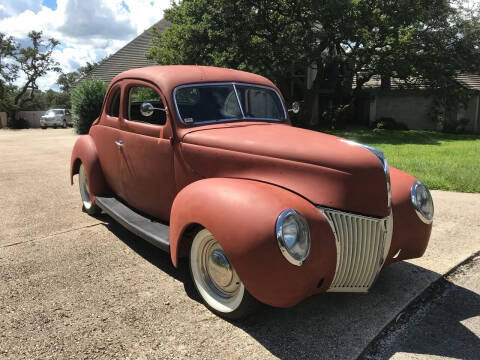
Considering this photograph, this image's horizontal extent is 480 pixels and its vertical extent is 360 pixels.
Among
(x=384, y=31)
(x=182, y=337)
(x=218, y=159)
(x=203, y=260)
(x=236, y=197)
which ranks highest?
(x=384, y=31)

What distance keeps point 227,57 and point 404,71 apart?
814 centimetres

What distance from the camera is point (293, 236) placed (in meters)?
2.45

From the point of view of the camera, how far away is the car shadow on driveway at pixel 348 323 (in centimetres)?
252

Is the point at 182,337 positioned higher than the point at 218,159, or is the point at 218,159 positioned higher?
the point at 218,159

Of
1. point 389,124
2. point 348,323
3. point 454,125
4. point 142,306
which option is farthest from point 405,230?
point 454,125

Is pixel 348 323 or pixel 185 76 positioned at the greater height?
pixel 185 76

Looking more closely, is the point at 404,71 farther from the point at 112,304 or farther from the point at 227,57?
the point at 112,304

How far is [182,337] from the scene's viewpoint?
8.68 feet

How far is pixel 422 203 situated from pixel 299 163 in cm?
118

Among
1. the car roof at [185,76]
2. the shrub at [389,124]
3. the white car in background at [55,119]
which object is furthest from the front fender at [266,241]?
the white car in background at [55,119]

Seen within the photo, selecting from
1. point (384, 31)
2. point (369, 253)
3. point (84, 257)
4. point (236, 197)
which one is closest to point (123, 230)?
point (84, 257)

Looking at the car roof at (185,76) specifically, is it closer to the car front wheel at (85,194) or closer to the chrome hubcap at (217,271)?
the chrome hubcap at (217,271)

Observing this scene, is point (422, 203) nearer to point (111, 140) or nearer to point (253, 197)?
point (253, 197)

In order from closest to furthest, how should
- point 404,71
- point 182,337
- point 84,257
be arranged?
point 182,337 < point 84,257 < point 404,71
